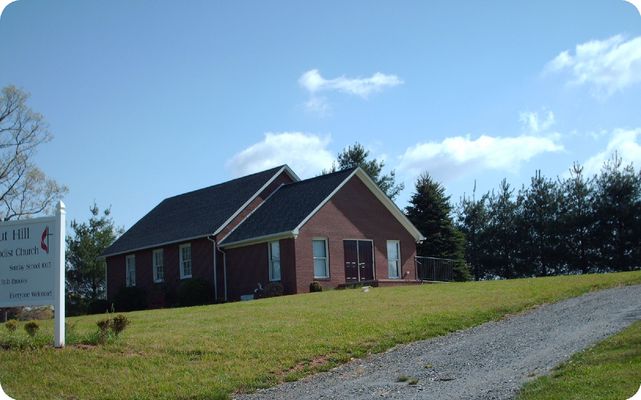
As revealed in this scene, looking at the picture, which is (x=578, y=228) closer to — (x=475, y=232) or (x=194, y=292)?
(x=475, y=232)

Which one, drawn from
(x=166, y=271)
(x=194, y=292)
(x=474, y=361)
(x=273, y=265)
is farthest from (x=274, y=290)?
(x=474, y=361)

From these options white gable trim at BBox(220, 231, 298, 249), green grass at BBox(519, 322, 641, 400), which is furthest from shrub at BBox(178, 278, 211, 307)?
green grass at BBox(519, 322, 641, 400)

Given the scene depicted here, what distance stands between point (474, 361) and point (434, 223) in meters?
34.7

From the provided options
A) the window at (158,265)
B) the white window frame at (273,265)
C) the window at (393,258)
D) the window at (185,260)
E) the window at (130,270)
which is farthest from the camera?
the window at (130,270)

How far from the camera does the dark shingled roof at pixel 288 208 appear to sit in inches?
1253

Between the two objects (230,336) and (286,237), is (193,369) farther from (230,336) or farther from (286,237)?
(286,237)

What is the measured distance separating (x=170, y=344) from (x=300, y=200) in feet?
62.4

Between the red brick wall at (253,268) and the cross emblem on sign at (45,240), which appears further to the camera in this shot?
the red brick wall at (253,268)

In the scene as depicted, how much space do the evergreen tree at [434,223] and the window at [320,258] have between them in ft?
52.0

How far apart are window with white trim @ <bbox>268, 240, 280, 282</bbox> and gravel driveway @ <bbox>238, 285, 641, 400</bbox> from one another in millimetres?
15148

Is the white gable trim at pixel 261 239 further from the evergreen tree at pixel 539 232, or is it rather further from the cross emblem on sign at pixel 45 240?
the evergreen tree at pixel 539 232

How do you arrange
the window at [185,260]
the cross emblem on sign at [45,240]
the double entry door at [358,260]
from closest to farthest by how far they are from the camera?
the cross emblem on sign at [45,240] → the double entry door at [358,260] → the window at [185,260]

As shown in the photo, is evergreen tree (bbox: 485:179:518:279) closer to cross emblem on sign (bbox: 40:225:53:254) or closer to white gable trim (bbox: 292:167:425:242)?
white gable trim (bbox: 292:167:425:242)

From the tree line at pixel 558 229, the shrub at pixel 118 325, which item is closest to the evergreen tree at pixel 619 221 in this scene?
the tree line at pixel 558 229
